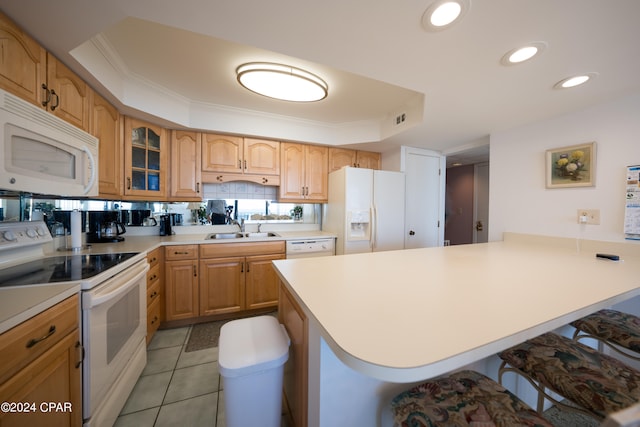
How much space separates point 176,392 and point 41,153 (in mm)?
1600

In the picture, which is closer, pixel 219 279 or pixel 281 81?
pixel 281 81

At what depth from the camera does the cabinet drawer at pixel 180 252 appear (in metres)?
2.15

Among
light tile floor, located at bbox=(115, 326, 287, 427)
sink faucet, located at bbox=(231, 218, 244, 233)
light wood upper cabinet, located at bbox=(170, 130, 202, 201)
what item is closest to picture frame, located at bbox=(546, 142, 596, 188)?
light tile floor, located at bbox=(115, 326, 287, 427)

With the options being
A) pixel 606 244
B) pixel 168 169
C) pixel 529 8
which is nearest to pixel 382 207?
pixel 606 244

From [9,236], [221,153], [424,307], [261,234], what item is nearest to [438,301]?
[424,307]

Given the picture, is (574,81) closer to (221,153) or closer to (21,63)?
(221,153)

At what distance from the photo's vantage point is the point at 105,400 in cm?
116

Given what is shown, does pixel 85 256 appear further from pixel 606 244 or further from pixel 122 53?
pixel 606 244

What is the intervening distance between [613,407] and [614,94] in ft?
6.95

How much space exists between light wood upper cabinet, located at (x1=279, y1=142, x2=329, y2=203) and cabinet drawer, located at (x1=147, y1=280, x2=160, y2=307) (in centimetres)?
155

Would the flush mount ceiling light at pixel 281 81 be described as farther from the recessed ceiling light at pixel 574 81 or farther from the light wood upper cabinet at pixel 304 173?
the recessed ceiling light at pixel 574 81

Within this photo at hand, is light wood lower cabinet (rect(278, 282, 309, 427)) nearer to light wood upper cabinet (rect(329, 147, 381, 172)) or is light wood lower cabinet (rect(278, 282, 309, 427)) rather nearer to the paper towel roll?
the paper towel roll

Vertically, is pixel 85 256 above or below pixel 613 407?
above

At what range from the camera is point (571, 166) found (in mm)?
1853
